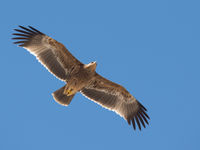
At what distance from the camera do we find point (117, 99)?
15.7 meters

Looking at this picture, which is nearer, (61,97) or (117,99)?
(61,97)

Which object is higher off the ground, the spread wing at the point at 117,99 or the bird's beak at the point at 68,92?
the spread wing at the point at 117,99

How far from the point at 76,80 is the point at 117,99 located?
1.88 m

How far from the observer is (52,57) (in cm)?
1483

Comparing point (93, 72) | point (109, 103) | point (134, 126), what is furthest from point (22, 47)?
point (134, 126)

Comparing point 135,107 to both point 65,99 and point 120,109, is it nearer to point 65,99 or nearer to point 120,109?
point 120,109

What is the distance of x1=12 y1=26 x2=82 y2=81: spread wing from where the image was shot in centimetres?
1446

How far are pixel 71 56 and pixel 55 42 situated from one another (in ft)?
2.44

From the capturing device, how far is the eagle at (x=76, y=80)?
47.7 ft

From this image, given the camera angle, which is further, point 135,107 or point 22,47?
point 135,107

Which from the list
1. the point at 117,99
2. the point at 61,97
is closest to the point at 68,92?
the point at 61,97

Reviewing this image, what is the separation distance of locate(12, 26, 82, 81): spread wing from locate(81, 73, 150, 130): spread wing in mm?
1163

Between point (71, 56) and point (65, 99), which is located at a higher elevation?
point (71, 56)

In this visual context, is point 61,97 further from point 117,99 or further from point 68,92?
point 117,99
